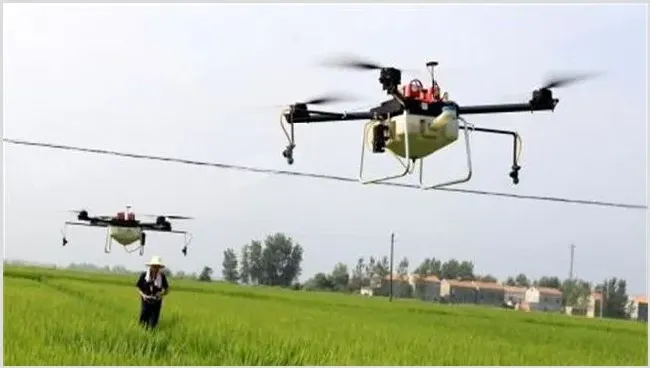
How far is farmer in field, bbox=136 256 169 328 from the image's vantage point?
9062mm

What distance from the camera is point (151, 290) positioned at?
29.9 feet

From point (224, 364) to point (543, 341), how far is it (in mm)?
7460

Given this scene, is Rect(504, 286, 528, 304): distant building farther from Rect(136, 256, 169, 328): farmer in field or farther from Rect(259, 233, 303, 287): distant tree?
Rect(136, 256, 169, 328): farmer in field

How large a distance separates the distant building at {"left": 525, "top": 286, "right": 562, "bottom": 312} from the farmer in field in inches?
1325

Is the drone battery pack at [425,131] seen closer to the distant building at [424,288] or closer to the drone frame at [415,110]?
the drone frame at [415,110]

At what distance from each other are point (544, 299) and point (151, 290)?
35756 mm

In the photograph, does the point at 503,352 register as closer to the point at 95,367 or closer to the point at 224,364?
the point at 224,364

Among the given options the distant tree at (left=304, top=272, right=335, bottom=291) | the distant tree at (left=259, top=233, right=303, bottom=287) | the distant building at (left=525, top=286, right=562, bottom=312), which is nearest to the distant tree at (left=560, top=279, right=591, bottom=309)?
the distant building at (left=525, top=286, right=562, bottom=312)

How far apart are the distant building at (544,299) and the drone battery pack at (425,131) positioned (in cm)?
3463

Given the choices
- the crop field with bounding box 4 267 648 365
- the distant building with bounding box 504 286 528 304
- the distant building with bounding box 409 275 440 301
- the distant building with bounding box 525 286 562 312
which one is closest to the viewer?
the crop field with bounding box 4 267 648 365

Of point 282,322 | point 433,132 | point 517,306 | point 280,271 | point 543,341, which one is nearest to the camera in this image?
point 433,132

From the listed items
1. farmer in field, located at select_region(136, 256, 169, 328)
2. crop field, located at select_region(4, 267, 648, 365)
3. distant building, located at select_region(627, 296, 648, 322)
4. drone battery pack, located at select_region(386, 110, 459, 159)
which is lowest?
crop field, located at select_region(4, 267, 648, 365)

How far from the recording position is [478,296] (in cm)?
4103

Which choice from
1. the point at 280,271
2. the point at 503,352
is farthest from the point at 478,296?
the point at 503,352
